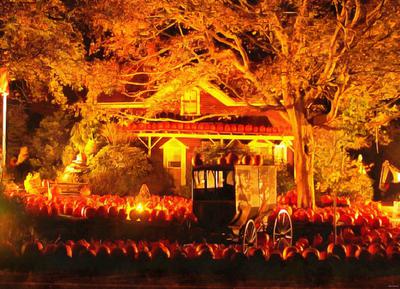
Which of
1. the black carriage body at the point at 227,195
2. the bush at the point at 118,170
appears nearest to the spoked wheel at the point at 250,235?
the black carriage body at the point at 227,195

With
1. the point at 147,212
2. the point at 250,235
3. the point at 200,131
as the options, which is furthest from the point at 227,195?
the point at 200,131

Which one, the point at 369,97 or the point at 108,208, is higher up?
the point at 369,97

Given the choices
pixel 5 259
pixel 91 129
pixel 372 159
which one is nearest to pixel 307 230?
pixel 5 259

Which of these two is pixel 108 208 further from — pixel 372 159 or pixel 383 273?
pixel 372 159

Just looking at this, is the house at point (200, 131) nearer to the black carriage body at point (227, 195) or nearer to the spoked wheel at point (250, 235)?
the black carriage body at point (227, 195)

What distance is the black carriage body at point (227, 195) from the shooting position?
1347 centimetres

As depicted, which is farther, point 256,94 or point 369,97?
point 256,94

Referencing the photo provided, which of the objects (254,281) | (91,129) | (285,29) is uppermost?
(285,29)

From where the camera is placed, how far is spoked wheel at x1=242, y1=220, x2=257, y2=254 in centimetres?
1227

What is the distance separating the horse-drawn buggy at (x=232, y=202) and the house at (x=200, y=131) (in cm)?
1683

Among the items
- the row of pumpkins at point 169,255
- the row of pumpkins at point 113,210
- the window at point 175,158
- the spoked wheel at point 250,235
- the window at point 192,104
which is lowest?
the row of pumpkins at point 169,255

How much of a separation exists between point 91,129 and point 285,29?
1307 centimetres

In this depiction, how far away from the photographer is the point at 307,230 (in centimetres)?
1658

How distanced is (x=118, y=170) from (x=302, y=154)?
946 cm
